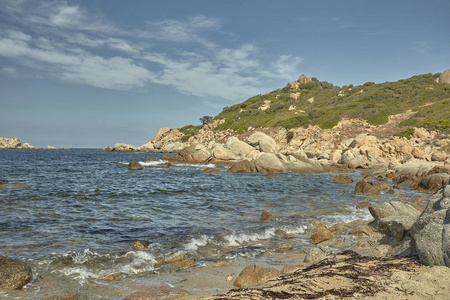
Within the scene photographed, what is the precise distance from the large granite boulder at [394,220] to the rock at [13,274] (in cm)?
944

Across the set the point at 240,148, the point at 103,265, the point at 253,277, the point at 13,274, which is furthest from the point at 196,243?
the point at 240,148

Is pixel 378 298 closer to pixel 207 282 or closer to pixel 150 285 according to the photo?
pixel 207 282

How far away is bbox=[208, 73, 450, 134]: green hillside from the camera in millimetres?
67037

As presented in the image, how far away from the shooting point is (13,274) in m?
6.71

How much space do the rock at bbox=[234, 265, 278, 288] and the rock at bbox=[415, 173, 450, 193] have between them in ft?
67.6

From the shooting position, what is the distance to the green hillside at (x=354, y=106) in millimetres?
67037

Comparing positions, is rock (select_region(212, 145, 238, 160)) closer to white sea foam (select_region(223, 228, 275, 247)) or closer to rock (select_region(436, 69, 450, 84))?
white sea foam (select_region(223, 228, 275, 247))

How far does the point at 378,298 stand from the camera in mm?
5062

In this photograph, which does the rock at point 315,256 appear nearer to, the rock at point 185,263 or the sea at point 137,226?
the sea at point 137,226

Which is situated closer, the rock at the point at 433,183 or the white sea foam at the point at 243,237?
the white sea foam at the point at 243,237

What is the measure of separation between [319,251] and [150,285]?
450cm

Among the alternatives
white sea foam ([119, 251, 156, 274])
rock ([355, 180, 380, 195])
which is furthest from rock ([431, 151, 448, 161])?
white sea foam ([119, 251, 156, 274])

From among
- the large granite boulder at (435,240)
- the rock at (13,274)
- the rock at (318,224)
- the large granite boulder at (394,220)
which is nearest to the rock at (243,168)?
the rock at (318,224)

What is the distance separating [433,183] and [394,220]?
17.4 metres
